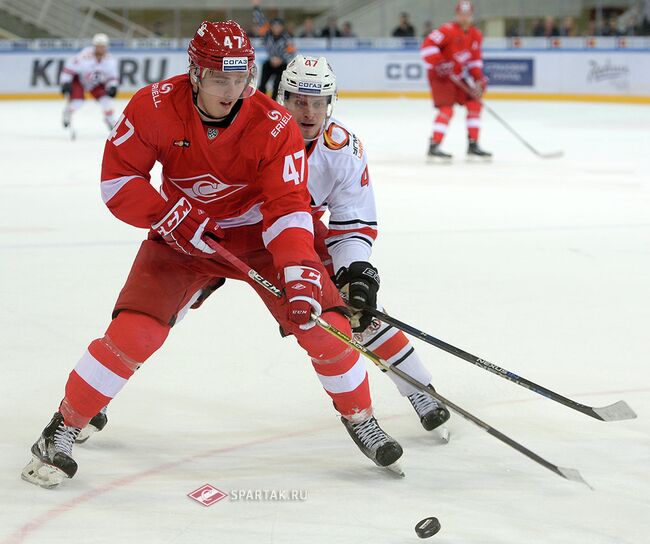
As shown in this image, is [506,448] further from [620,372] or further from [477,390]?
[620,372]

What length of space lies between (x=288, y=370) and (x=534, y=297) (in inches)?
51.1

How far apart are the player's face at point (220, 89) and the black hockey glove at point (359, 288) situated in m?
0.52

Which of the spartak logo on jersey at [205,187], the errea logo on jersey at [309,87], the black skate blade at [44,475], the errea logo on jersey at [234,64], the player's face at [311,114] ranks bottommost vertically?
the black skate blade at [44,475]

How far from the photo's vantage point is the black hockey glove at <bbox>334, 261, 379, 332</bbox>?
2543mm

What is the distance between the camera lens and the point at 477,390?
3023mm

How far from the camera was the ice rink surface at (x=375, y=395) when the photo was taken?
219 centimetres

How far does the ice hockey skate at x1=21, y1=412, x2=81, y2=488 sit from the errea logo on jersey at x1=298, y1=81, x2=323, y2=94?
3.31ft

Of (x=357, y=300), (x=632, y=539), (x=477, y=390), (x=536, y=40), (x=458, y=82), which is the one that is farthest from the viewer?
(x=536, y=40)

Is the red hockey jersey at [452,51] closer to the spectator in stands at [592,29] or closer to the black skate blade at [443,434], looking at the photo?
the black skate blade at [443,434]

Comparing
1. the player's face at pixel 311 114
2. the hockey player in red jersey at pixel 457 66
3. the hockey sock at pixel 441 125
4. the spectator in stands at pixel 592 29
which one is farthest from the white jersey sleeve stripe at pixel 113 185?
the spectator in stands at pixel 592 29

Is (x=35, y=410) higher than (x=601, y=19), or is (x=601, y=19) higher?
(x=601, y=19)

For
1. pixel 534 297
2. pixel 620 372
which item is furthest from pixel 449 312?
pixel 620 372

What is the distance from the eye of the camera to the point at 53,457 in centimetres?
235

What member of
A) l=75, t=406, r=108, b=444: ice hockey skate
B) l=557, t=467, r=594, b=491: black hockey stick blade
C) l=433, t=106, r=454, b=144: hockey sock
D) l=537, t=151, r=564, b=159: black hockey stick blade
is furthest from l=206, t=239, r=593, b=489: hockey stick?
l=537, t=151, r=564, b=159: black hockey stick blade
